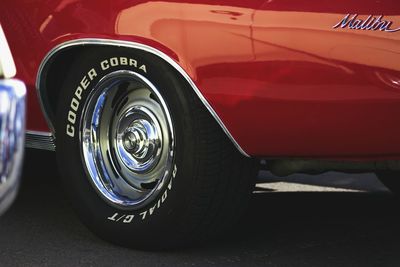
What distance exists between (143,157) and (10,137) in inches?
65.6

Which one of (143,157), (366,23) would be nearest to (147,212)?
(143,157)

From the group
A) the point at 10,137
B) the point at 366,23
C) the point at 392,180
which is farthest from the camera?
the point at 392,180

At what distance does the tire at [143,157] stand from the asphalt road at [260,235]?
117mm

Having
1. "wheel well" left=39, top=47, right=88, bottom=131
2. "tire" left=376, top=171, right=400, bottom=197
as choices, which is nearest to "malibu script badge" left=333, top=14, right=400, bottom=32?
"wheel well" left=39, top=47, right=88, bottom=131

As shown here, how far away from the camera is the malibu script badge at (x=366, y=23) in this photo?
3.13 meters

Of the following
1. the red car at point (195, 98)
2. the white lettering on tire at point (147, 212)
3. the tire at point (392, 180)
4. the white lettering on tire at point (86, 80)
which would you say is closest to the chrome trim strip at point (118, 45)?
the red car at point (195, 98)

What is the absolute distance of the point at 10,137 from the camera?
227 centimetres

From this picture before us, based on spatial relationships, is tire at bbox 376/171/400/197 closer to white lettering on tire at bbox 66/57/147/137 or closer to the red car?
the red car

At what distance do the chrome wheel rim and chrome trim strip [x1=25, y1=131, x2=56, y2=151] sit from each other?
9.9 inches

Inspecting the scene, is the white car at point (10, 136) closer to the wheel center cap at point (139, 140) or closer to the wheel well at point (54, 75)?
the wheel center cap at point (139, 140)

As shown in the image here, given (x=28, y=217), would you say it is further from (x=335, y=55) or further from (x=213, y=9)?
(x=335, y=55)

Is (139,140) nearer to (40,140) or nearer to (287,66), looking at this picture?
(40,140)

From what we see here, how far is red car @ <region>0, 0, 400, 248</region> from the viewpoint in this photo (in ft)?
10.6

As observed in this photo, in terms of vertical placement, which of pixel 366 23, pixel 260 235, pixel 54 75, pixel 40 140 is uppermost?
pixel 366 23
